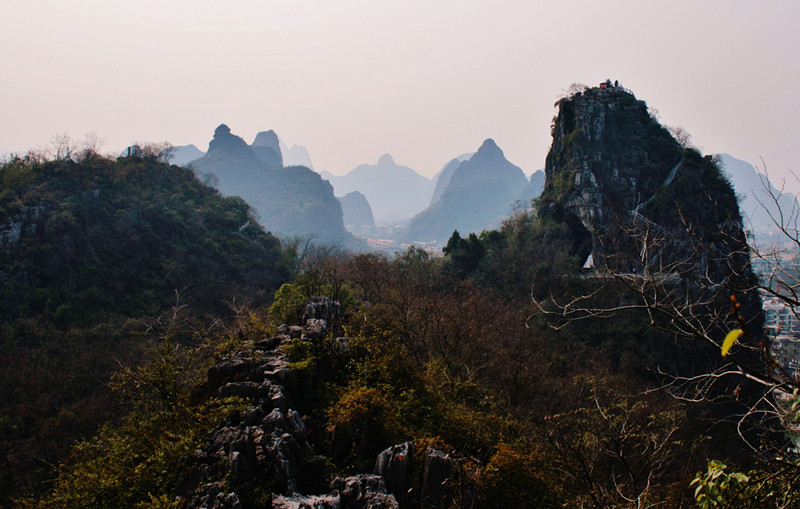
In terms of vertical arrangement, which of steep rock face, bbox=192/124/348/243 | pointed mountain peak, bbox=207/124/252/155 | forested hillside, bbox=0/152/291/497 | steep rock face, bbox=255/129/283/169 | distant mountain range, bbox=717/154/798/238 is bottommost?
forested hillside, bbox=0/152/291/497

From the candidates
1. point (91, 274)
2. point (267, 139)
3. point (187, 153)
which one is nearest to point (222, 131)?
point (267, 139)

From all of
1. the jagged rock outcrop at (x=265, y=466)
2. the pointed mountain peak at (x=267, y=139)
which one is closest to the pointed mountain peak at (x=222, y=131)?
the pointed mountain peak at (x=267, y=139)

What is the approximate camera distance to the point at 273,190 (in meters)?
144

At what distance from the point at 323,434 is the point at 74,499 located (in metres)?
3.90

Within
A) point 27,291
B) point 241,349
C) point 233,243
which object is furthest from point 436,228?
point 241,349

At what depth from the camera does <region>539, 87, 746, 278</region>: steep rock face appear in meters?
28.0

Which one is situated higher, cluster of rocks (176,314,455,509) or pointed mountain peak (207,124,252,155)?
pointed mountain peak (207,124,252,155)

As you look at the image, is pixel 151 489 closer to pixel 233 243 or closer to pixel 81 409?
pixel 81 409

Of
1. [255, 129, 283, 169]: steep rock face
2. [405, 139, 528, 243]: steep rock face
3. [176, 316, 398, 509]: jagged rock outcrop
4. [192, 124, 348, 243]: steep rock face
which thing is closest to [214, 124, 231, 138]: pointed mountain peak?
[192, 124, 348, 243]: steep rock face

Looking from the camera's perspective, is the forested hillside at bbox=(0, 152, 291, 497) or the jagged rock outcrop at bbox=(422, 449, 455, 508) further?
the forested hillside at bbox=(0, 152, 291, 497)

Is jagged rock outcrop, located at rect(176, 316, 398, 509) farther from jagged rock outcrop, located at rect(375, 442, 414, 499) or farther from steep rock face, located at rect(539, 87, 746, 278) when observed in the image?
steep rock face, located at rect(539, 87, 746, 278)

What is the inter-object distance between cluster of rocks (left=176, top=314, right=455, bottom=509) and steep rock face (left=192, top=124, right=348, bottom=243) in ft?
404

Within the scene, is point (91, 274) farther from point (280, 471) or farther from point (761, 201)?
point (761, 201)

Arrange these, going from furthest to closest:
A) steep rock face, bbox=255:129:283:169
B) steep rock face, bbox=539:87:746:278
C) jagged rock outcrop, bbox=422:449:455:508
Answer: steep rock face, bbox=255:129:283:169 → steep rock face, bbox=539:87:746:278 → jagged rock outcrop, bbox=422:449:455:508
